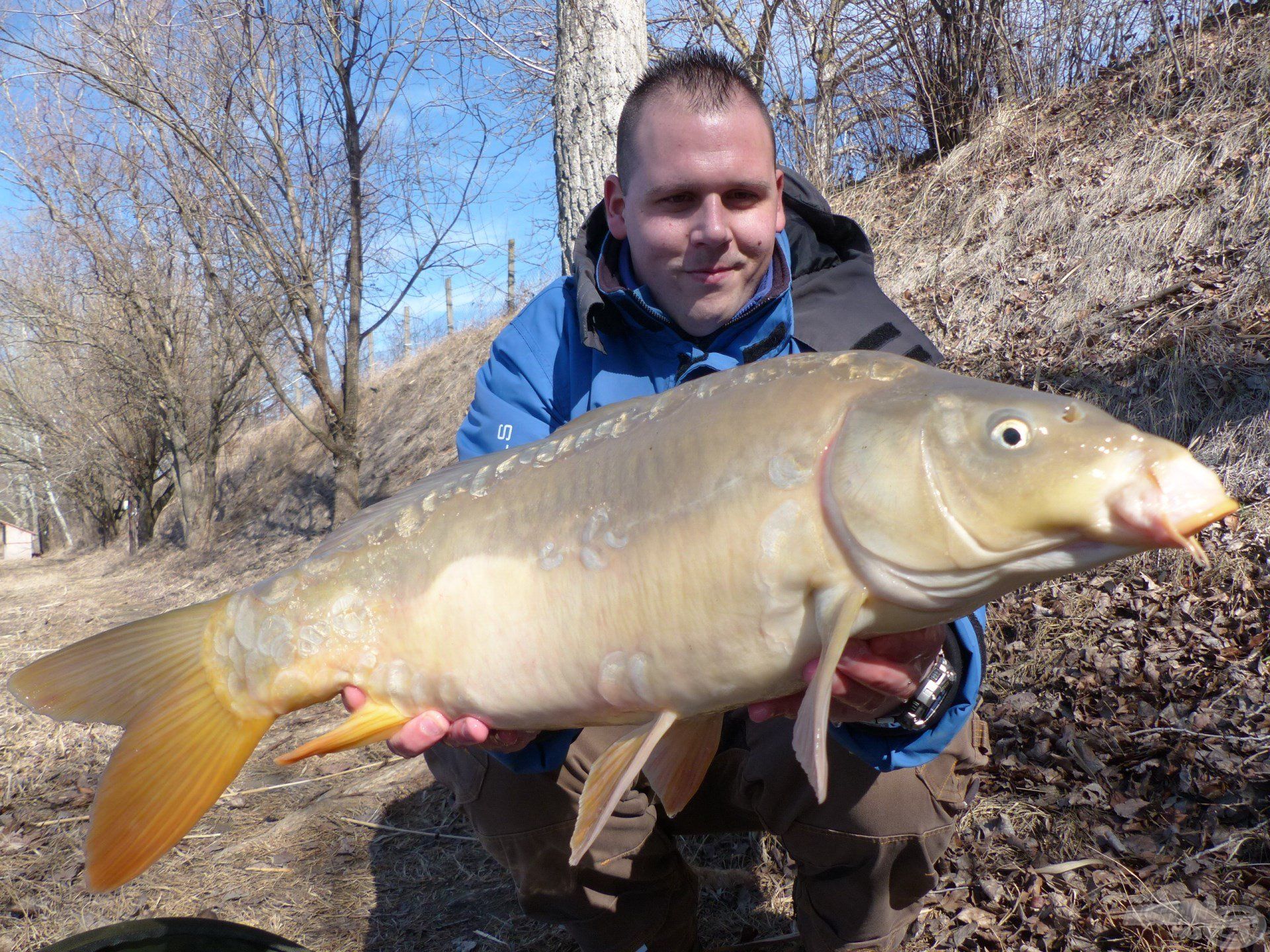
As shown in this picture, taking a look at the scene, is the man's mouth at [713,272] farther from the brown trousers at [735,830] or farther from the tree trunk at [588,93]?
the tree trunk at [588,93]

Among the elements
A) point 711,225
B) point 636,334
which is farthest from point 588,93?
point 711,225

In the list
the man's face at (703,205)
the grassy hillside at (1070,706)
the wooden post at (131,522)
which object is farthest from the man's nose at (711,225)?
the wooden post at (131,522)

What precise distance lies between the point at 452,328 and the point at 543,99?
7.57 metres

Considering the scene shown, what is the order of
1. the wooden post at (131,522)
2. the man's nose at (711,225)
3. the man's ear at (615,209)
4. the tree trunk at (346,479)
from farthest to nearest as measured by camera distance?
the wooden post at (131,522) → the tree trunk at (346,479) → the man's ear at (615,209) → the man's nose at (711,225)

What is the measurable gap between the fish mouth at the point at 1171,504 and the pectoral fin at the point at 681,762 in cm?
70

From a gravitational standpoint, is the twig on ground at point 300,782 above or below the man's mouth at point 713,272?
below

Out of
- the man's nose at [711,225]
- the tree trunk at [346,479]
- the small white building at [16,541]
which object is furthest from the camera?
the small white building at [16,541]

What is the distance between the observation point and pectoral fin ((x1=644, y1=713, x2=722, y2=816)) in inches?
55.3

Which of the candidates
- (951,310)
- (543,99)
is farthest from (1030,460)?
(543,99)

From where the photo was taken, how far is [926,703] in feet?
5.39

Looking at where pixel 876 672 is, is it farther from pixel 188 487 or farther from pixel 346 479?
pixel 188 487

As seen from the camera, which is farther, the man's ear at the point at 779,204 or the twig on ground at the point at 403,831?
the twig on ground at the point at 403,831

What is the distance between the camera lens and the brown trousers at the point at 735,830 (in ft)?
5.85

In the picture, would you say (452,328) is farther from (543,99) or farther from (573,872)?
(573,872)
